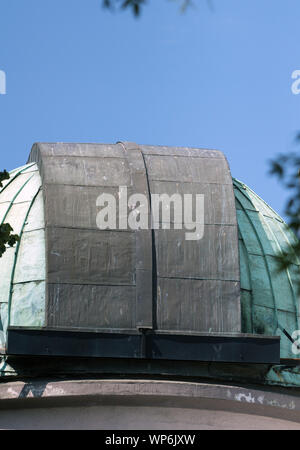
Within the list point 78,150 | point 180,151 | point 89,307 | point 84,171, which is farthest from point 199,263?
point 78,150

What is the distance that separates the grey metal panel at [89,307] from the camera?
667 inches

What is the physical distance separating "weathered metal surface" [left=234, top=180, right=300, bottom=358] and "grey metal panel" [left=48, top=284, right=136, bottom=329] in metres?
2.04

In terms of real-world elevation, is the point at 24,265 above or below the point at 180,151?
below

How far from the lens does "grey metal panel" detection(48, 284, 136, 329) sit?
55.6 ft

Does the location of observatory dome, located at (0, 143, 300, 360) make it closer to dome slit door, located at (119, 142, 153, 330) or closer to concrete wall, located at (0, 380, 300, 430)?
dome slit door, located at (119, 142, 153, 330)

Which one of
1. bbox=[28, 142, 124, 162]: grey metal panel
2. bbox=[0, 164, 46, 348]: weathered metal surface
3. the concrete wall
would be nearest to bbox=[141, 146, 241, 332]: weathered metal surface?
bbox=[28, 142, 124, 162]: grey metal panel

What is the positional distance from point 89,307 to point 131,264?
957 mm

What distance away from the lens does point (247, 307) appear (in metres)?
18.0

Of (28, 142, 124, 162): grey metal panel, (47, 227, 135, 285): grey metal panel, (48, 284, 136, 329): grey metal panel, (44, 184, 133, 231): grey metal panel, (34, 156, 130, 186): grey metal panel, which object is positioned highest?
(28, 142, 124, 162): grey metal panel

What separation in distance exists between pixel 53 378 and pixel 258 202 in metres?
5.73

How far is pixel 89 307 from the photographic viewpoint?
17.0 m

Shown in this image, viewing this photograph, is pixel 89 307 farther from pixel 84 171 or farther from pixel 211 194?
pixel 211 194
